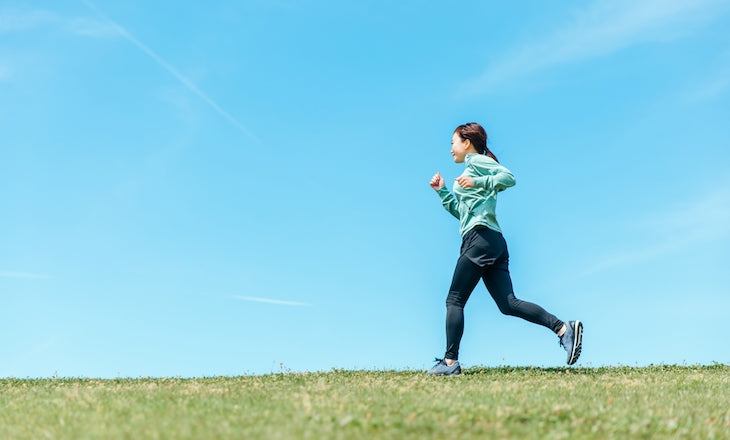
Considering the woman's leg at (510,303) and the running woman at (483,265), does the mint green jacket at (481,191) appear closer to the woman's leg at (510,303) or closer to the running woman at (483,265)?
the running woman at (483,265)

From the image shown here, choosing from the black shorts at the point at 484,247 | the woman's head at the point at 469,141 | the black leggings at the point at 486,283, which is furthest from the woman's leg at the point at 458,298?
the woman's head at the point at 469,141

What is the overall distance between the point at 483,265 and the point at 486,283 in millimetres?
454

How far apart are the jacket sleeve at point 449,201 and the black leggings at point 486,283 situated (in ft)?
1.97

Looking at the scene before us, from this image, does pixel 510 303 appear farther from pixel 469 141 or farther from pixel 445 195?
pixel 469 141

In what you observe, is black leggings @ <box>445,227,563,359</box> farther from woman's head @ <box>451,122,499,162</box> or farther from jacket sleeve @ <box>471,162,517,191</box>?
woman's head @ <box>451,122,499,162</box>

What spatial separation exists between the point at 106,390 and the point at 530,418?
578cm

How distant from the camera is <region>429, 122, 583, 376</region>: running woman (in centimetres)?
1173

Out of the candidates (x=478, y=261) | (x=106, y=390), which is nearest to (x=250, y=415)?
(x=106, y=390)

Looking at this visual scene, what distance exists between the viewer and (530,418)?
745 centimetres

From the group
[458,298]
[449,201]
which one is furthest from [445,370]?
[449,201]

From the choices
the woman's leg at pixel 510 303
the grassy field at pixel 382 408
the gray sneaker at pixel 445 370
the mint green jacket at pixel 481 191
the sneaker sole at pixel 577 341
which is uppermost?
the mint green jacket at pixel 481 191

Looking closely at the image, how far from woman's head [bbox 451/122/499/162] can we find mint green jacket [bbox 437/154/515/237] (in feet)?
0.84

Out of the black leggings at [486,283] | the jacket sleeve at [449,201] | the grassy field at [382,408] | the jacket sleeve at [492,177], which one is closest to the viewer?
the grassy field at [382,408]

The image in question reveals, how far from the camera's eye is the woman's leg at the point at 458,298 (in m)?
11.8
